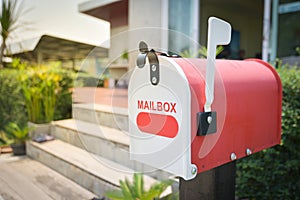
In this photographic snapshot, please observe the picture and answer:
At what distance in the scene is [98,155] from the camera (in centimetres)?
160

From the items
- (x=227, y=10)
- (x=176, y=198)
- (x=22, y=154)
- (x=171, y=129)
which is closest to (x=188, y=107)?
(x=171, y=129)

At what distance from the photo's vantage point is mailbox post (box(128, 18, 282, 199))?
2.61 ft

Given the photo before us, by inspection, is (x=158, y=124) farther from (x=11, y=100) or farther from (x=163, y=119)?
(x=11, y=100)

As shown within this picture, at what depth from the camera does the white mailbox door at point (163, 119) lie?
0.79 metres

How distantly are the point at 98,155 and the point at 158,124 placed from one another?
0.86 m

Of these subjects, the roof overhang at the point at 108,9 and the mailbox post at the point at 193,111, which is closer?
the mailbox post at the point at 193,111

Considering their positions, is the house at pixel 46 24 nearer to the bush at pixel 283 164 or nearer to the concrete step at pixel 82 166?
the concrete step at pixel 82 166

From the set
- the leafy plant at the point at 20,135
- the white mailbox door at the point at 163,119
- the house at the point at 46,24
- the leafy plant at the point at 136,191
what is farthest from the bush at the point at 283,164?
the leafy plant at the point at 20,135

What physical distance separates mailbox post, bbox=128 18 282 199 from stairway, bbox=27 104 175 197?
406mm

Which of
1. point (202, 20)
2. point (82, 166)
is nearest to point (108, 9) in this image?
point (202, 20)

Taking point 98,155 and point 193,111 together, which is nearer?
point 193,111

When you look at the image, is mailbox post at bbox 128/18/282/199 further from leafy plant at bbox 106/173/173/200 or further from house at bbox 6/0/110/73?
house at bbox 6/0/110/73

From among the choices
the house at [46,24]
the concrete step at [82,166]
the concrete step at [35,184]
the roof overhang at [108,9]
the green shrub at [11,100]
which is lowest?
the concrete step at [35,184]

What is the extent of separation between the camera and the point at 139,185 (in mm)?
1743
